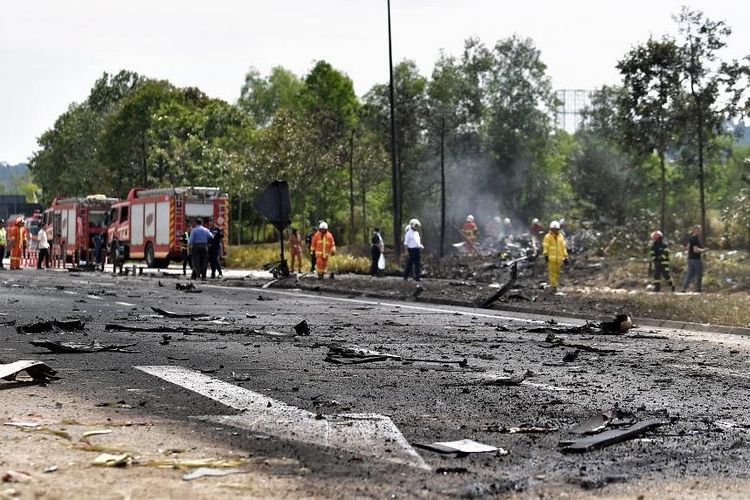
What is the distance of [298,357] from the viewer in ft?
44.4

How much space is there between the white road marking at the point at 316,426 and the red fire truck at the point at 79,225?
50782mm

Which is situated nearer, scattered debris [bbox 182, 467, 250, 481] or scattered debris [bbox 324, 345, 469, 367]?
scattered debris [bbox 182, 467, 250, 481]

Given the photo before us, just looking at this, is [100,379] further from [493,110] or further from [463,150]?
[493,110]

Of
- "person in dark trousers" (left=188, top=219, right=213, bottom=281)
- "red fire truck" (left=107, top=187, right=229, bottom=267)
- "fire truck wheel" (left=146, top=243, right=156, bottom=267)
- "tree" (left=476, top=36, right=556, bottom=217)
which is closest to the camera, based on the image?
"person in dark trousers" (left=188, top=219, right=213, bottom=281)

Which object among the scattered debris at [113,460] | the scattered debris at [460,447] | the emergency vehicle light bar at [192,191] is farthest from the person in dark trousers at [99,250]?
the scattered debris at [113,460]

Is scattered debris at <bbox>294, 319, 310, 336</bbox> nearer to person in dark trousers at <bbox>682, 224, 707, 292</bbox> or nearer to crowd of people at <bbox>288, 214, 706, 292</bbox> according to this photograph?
crowd of people at <bbox>288, 214, 706, 292</bbox>

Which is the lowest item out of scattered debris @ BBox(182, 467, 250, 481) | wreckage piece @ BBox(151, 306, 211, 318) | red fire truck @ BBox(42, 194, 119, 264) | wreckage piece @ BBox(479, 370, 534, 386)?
wreckage piece @ BBox(479, 370, 534, 386)

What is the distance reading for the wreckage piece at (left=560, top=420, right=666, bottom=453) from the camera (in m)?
7.54

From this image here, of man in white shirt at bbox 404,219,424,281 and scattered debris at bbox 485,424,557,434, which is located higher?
man in white shirt at bbox 404,219,424,281

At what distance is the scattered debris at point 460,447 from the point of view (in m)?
7.37

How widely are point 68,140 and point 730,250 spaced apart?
69955 millimetres

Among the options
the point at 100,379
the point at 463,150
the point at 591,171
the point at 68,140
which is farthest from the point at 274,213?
the point at 68,140

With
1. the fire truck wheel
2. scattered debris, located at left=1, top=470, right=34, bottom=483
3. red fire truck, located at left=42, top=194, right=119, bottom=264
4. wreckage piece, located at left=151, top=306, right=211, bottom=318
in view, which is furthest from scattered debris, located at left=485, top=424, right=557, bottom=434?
red fire truck, located at left=42, top=194, right=119, bottom=264

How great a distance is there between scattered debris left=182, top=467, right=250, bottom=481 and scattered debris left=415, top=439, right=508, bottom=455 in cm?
126
